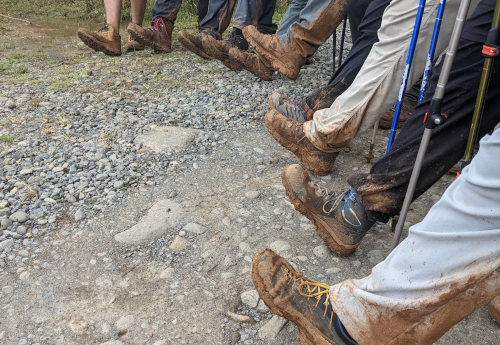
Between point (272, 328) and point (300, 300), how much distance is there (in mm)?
288

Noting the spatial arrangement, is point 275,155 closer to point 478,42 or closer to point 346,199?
point 346,199

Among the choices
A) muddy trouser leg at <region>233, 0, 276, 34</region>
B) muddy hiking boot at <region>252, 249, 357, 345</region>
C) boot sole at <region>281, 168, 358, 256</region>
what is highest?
muddy trouser leg at <region>233, 0, 276, 34</region>

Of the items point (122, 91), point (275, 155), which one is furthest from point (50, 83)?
point (275, 155)

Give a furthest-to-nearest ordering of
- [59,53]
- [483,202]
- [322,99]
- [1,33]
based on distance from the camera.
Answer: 1. [1,33]
2. [59,53]
3. [322,99]
4. [483,202]

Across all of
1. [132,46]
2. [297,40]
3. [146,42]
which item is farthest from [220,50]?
[132,46]

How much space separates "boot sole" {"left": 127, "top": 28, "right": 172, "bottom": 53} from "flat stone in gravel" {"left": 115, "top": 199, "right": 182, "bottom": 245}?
10.9ft

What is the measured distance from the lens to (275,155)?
3.72m

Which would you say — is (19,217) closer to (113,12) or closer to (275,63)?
(275,63)

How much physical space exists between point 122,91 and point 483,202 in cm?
398

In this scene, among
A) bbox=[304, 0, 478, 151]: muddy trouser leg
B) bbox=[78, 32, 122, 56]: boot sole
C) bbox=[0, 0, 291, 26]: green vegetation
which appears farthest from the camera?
bbox=[0, 0, 291, 26]: green vegetation

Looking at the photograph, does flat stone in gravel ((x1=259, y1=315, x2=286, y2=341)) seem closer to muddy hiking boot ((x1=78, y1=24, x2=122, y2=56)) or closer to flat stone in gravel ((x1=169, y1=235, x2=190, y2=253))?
flat stone in gravel ((x1=169, y1=235, x2=190, y2=253))

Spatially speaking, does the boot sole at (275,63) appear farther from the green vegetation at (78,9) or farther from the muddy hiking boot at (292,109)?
the green vegetation at (78,9)

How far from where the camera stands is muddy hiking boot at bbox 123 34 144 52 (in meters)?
6.11

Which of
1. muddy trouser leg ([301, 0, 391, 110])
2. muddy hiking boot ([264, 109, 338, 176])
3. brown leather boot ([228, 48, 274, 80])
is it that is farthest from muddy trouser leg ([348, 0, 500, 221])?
brown leather boot ([228, 48, 274, 80])
